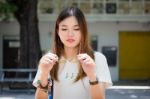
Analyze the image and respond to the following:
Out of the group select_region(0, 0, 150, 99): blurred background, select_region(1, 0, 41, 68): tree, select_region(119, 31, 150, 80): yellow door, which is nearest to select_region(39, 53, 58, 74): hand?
select_region(1, 0, 41, 68): tree

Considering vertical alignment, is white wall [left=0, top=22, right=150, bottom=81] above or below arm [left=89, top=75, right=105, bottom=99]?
below

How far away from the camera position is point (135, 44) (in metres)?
27.4

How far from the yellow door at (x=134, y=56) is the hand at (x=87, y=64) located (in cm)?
2445

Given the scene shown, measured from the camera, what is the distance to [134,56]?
90.0 feet

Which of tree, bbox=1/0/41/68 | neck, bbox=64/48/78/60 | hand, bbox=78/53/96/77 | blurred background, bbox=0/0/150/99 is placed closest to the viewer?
hand, bbox=78/53/96/77

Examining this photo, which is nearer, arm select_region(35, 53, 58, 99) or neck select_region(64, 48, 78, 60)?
arm select_region(35, 53, 58, 99)

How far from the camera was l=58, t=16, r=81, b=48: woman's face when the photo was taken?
296 centimetres

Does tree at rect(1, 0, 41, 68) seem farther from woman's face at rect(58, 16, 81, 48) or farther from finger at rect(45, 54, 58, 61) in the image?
finger at rect(45, 54, 58, 61)

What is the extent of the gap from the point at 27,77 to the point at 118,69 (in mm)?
8245

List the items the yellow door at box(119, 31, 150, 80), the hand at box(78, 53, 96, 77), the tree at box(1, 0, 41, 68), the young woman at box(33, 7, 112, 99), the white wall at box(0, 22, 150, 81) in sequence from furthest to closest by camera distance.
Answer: the yellow door at box(119, 31, 150, 80) < the white wall at box(0, 22, 150, 81) < the tree at box(1, 0, 41, 68) < the young woman at box(33, 7, 112, 99) < the hand at box(78, 53, 96, 77)

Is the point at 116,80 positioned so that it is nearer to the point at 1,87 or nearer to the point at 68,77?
the point at 1,87

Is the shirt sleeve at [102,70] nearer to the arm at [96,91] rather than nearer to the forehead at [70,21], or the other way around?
the arm at [96,91]

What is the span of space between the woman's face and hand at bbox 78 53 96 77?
6.3 inches

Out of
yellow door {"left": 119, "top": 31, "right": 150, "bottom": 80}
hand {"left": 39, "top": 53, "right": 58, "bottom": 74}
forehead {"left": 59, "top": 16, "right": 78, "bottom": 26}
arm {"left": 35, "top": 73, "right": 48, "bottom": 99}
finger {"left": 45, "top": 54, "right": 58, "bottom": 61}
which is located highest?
forehead {"left": 59, "top": 16, "right": 78, "bottom": 26}
